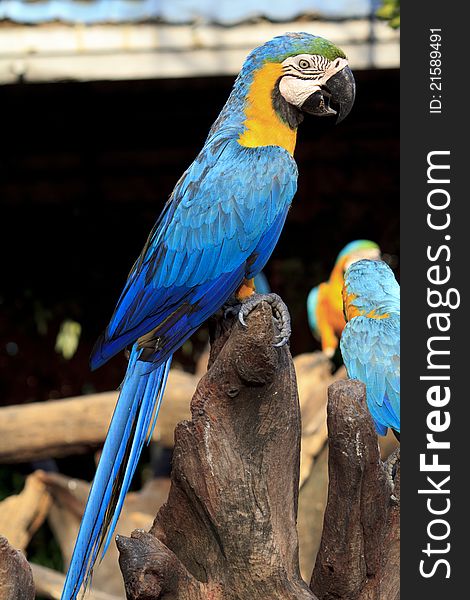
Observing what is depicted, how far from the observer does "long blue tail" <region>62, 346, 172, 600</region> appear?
162 cm

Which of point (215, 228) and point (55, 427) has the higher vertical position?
point (55, 427)

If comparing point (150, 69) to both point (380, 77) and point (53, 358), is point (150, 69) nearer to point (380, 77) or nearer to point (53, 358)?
point (380, 77)

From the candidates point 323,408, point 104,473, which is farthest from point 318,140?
point 104,473

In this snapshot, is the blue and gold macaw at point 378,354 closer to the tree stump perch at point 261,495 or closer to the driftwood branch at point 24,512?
the tree stump perch at point 261,495

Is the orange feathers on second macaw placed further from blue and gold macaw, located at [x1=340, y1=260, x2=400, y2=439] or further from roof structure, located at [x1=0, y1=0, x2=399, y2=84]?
blue and gold macaw, located at [x1=340, y1=260, x2=400, y2=439]

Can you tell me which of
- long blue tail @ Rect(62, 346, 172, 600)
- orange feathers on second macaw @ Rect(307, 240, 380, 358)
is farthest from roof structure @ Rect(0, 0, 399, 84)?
long blue tail @ Rect(62, 346, 172, 600)

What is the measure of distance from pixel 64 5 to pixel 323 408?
80.2 inches

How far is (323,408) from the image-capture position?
3.82m

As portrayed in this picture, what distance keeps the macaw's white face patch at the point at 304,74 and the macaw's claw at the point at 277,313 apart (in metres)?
0.53

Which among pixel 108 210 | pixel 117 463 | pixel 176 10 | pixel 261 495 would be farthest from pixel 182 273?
pixel 108 210

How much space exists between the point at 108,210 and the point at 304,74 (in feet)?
9.79

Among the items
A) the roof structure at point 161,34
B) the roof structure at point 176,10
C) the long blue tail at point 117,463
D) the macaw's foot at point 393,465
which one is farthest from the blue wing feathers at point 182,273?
the roof structure at point 176,10

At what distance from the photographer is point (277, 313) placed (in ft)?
5.67

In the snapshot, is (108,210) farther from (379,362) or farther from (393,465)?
(393,465)
